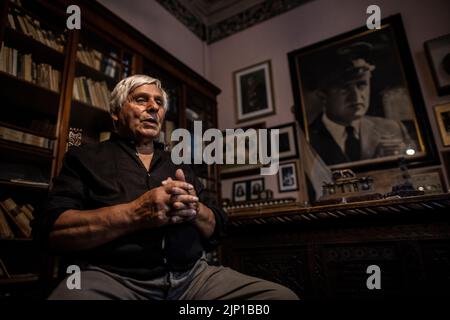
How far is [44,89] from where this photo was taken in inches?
60.8

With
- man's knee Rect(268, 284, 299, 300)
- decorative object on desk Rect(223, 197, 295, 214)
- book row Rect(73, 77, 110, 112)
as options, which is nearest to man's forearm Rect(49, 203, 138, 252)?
man's knee Rect(268, 284, 299, 300)

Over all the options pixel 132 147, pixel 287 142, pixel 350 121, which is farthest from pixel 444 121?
pixel 132 147

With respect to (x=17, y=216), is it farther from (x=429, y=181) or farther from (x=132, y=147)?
(x=429, y=181)

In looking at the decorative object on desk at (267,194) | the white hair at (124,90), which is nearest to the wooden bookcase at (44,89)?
the white hair at (124,90)

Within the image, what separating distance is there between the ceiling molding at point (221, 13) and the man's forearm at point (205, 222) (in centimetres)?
275

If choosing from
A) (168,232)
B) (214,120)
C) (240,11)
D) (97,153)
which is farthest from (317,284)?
(240,11)

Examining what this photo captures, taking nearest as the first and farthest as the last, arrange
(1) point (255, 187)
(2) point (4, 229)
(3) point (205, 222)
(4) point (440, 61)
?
(3) point (205, 222)
(2) point (4, 229)
(4) point (440, 61)
(1) point (255, 187)

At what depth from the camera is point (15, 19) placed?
1.52m

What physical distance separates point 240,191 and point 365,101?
136 centimetres

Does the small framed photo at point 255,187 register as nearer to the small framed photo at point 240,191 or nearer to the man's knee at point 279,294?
the small framed photo at point 240,191

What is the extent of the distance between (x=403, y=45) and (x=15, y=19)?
270cm

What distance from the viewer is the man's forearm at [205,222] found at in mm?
999

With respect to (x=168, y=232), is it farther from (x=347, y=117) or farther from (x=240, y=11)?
(x=240, y=11)

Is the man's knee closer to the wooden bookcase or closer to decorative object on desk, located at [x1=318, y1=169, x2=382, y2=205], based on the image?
decorative object on desk, located at [x1=318, y1=169, x2=382, y2=205]
